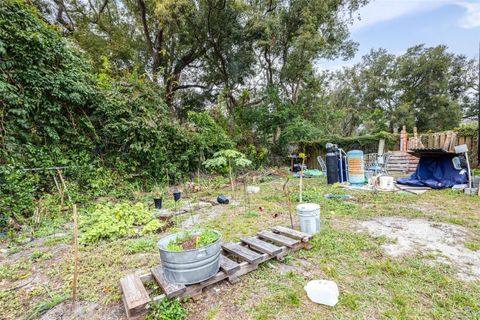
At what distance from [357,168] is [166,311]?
6.63 metres

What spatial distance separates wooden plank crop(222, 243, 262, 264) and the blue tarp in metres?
6.26

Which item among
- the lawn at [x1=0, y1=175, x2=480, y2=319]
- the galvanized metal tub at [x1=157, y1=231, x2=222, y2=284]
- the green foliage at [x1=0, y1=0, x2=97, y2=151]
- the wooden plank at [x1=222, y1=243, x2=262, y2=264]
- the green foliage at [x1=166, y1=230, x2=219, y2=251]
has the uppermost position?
the green foliage at [x1=0, y1=0, x2=97, y2=151]

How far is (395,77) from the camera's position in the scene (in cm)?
2052

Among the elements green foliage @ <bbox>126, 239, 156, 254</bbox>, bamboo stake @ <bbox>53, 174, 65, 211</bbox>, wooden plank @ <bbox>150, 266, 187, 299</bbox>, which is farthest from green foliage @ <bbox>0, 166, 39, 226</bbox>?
wooden plank @ <bbox>150, 266, 187, 299</bbox>

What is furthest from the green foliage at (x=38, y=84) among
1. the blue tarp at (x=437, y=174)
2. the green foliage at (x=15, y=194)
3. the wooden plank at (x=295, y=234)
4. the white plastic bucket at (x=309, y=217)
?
the blue tarp at (x=437, y=174)

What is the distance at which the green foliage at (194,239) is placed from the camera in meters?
1.82

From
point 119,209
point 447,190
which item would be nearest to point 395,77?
point 447,190

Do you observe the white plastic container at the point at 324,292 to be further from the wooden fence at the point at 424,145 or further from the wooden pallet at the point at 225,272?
the wooden fence at the point at 424,145

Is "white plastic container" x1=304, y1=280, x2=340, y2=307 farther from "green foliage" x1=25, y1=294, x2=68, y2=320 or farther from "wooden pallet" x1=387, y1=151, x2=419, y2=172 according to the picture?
"wooden pallet" x1=387, y1=151, x2=419, y2=172

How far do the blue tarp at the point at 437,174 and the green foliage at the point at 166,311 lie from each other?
711 centimetres

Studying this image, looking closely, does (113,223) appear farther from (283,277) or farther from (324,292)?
(324,292)

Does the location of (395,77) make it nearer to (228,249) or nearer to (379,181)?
(379,181)

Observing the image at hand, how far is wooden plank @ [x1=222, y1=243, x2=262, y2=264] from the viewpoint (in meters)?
2.17

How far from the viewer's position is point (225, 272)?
2014mm
